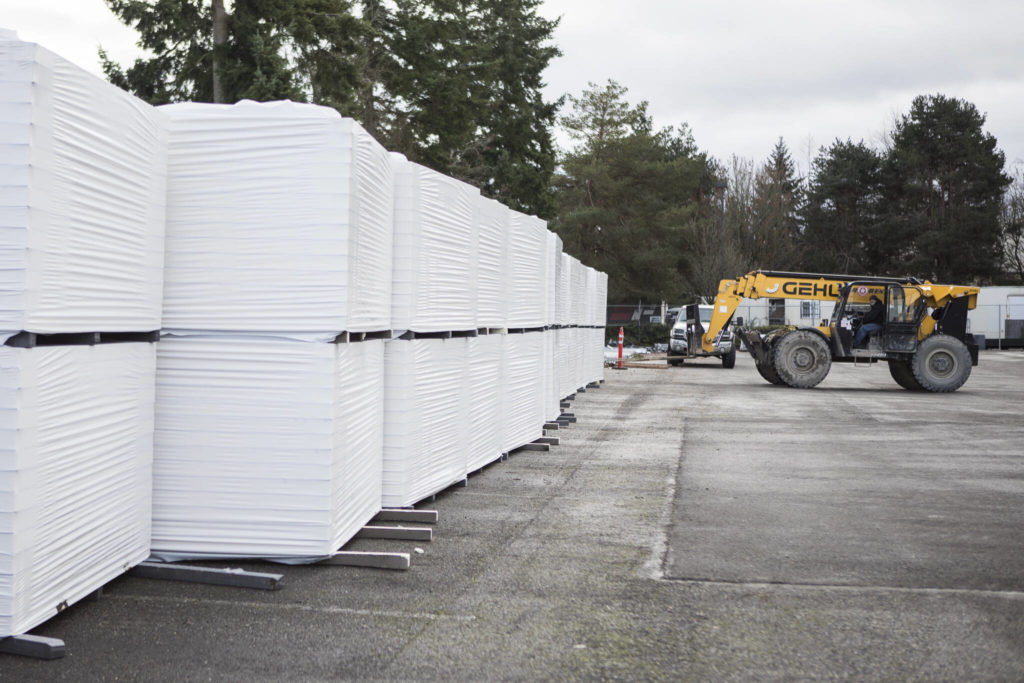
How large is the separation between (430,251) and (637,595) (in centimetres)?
297

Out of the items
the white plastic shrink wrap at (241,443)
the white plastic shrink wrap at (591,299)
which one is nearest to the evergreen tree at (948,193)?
the white plastic shrink wrap at (591,299)

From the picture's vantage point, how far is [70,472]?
4242 mm

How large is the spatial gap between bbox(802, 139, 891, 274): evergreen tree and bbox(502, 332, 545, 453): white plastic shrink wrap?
5282 cm

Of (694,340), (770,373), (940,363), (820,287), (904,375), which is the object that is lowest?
(770,373)

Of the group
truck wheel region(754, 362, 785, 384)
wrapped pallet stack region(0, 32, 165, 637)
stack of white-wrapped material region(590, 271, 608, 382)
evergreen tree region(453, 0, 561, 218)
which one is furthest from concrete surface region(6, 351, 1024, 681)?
evergreen tree region(453, 0, 561, 218)

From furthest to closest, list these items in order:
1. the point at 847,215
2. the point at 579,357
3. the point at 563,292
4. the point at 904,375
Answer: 1. the point at 847,215
2. the point at 904,375
3. the point at 579,357
4. the point at 563,292

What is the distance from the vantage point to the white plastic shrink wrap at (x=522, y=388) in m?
9.27

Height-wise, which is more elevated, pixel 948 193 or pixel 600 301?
pixel 948 193

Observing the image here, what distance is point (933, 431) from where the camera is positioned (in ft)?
43.2

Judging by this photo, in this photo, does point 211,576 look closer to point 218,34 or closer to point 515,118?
point 218,34

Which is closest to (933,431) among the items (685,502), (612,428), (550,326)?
(612,428)

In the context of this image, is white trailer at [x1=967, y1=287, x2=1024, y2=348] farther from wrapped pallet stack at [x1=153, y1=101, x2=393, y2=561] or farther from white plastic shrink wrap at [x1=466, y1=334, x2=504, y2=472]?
wrapped pallet stack at [x1=153, y1=101, x2=393, y2=561]

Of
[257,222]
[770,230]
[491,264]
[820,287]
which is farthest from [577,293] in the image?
[770,230]

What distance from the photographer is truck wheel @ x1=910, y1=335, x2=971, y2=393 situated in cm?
2058
